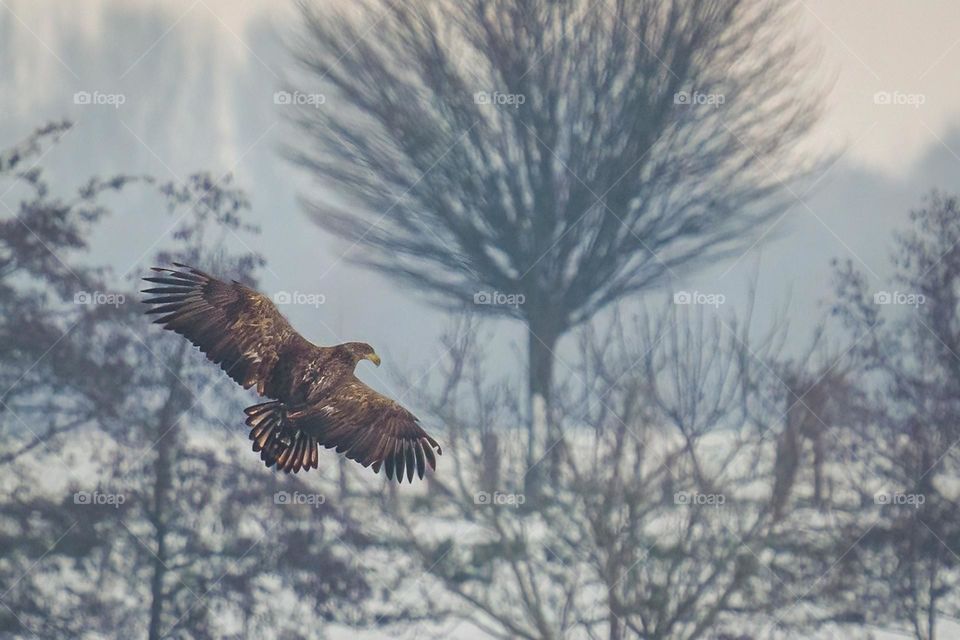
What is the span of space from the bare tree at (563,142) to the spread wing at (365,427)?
2.69m

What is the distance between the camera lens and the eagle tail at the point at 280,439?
4.31 m

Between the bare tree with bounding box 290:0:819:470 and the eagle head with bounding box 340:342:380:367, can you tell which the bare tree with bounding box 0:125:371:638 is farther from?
the eagle head with bounding box 340:342:380:367

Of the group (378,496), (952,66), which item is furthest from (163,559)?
(952,66)

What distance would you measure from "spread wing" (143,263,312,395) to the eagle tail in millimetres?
180

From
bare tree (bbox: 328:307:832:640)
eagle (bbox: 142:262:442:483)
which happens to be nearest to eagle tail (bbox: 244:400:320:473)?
eagle (bbox: 142:262:442:483)

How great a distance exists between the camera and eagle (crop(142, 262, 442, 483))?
4.34 meters

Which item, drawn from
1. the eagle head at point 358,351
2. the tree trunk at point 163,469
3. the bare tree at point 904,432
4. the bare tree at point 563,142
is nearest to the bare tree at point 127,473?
the tree trunk at point 163,469

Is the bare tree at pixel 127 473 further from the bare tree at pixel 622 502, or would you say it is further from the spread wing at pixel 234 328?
the spread wing at pixel 234 328

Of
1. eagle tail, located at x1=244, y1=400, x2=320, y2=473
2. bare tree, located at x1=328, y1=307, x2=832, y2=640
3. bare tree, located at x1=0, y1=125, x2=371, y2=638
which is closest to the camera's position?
eagle tail, located at x1=244, y1=400, x2=320, y2=473

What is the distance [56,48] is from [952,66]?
447 centimetres

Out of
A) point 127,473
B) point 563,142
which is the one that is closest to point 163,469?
point 127,473

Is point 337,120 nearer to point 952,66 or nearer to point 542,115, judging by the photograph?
point 542,115

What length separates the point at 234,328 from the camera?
14.9ft

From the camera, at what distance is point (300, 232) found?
273 inches
